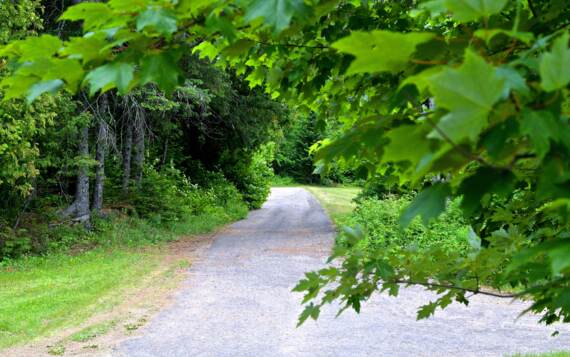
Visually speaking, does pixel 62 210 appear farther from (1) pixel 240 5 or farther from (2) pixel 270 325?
(1) pixel 240 5

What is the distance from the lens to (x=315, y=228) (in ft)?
61.8

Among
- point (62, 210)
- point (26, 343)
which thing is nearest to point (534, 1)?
point (26, 343)

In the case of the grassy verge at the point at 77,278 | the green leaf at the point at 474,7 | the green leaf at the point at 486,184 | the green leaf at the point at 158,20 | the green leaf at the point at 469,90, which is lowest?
the grassy verge at the point at 77,278

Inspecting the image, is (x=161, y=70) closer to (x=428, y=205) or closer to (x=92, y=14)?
(x=92, y=14)

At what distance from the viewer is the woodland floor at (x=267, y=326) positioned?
6.36 meters

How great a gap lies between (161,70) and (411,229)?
457 inches

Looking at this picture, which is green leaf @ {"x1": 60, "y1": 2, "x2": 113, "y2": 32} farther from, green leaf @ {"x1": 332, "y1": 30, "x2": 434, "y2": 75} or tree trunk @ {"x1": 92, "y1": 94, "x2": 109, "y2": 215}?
tree trunk @ {"x1": 92, "y1": 94, "x2": 109, "y2": 215}

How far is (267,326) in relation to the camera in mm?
7301

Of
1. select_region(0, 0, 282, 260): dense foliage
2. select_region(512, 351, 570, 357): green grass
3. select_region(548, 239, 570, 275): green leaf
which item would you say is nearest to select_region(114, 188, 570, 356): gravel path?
select_region(512, 351, 570, 357): green grass

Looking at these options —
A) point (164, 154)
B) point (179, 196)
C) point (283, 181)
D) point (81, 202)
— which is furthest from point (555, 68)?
point (283, 181)

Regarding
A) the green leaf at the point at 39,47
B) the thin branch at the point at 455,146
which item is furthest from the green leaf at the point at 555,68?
the green leaf at the point at 39,47

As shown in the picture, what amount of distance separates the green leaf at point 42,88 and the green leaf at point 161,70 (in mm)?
195

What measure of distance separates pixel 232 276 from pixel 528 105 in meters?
10.0

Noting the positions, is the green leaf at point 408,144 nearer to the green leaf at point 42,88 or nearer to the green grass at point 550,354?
the green leaf at point 42,88
